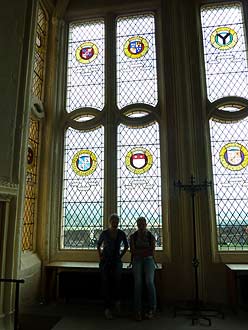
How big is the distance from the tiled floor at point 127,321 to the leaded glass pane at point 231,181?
3.29 feet

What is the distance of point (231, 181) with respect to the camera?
4398mm

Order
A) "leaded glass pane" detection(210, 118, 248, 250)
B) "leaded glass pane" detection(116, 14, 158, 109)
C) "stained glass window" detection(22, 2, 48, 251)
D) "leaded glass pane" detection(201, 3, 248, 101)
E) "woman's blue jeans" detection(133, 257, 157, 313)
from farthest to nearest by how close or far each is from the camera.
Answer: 1. "leaded glass pane" detection(116, 14, 158, 109)
2. "leaded glass pane" detection(201, 3, 248, 101)
3. "stained glass window" detection(22, 2, 48, 251)
4. "leaded glass pane" detection(210, 118, 248, 250)
5. "woman's blue jeans" detection(133, 257, 157, 313)

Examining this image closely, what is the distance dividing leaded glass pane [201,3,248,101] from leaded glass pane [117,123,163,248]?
4.07ft

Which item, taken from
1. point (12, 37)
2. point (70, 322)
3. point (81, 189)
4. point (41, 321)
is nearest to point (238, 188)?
point (81, 189)

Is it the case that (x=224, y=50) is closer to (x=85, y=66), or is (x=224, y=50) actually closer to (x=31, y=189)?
(x=85, y=66)

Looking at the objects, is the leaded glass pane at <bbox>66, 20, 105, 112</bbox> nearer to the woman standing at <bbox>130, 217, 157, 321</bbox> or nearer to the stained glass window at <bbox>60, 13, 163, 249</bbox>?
the stained glass window at <bbox>60, 13, 163, 249</bbox>

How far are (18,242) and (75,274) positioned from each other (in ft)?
3.29

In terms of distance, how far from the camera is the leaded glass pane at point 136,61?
4.94m

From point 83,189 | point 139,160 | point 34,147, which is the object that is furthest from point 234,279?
point 34,147

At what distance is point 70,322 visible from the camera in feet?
10.9

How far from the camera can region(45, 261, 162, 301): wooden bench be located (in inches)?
158

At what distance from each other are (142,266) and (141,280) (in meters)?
0.16

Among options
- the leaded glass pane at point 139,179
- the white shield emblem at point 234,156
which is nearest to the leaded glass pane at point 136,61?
the leaded glass pane at point 139,179

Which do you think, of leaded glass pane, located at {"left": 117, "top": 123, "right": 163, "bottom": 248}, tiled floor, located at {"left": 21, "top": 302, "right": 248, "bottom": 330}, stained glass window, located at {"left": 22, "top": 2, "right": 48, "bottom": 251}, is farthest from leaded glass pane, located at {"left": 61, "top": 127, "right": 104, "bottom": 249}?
tiled floor, located at {"left": 21, "top": 302, "right": 248, "bottom": 330}
